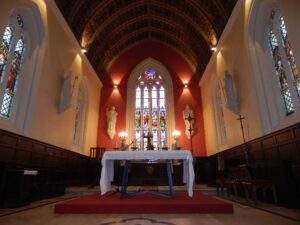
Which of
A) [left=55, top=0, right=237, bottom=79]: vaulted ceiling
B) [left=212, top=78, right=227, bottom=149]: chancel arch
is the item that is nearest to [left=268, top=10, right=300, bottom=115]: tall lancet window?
[left=55, top=0, right=237, bottom=79]: vaulted ceiling

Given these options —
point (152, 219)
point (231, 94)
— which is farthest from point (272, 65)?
point (152, 219)

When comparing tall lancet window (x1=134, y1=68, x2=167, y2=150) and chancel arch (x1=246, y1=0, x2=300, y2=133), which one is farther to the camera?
tall lancet window (x1=134, y1=68, x2=167, y2=150)

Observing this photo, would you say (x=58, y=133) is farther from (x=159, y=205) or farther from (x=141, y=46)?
(x=141, y=46)

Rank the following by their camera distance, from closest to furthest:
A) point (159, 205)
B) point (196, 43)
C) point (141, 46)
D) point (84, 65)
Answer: point (159, 205) < point (84, 65) < point (196, 43) < point (141, 46)

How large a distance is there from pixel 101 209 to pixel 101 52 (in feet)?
32.4

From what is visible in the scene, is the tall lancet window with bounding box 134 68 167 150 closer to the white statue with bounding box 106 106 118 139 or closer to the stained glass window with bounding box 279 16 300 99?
the white statue with bounding box 106 106 118 139

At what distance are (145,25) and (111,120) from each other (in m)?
6.13

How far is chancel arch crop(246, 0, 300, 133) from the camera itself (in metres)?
5.33

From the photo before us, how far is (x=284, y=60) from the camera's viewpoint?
5.48 meters

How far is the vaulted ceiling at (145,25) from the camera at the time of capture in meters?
8.93

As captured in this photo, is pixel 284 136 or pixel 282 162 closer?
pixel 282 162

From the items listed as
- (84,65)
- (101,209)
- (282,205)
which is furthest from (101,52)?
(282,205)

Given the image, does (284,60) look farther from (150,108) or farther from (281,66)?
(150,108)

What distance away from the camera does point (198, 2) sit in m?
9.48
